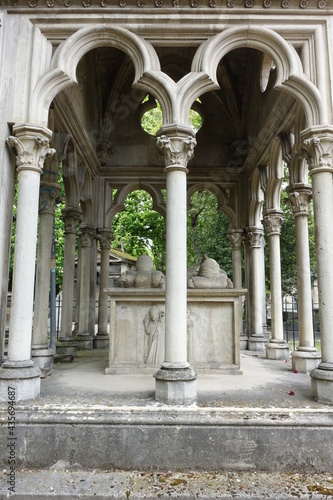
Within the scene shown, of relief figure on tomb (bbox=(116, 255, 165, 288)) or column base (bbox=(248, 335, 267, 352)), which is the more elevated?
relief figure on tomb (bbox=(116, 255, 165, 288))

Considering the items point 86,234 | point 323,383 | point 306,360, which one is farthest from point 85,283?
point 323,383

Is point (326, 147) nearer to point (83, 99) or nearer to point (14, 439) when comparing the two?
point (14, 439)

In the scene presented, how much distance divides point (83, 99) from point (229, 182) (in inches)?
188

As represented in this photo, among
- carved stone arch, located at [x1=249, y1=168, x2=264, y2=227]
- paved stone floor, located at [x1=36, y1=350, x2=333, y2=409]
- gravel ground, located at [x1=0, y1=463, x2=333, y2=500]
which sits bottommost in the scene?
gravel ground, located at [x1=0, y1=463, x2=333, y2=500]

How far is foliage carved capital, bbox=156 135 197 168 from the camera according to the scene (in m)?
5.55

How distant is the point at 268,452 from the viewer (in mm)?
4316

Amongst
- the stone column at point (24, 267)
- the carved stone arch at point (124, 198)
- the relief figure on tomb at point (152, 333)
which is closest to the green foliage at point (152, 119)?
the carved stone arch at point (124, 198)

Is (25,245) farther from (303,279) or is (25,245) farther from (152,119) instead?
(152,119)

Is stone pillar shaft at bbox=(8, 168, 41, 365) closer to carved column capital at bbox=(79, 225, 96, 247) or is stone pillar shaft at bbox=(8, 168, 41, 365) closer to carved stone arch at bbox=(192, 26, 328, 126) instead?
carved stone arch at bbox=(192, 26, 328, 126)

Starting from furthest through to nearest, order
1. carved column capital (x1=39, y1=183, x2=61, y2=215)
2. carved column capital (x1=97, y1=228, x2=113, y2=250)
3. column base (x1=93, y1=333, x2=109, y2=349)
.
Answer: carved column capital (x1=97, y1=228, x2=113, y2=250) < column base (x1=93, y1=333, x2=109, y2=349) < carved column capital (x1=39, y1=183, x2=61, y2=215)

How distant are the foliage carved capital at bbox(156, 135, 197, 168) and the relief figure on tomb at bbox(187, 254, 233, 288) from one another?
2354mm

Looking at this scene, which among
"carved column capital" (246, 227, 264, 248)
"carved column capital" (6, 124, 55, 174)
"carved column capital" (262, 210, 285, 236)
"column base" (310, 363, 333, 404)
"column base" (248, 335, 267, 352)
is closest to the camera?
"column base" (310, 363, 333, 404)

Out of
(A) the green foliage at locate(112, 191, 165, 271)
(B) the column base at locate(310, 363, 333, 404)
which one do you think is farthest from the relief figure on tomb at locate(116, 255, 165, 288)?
(A) the green foliage at locate(112, 191, 165, 271)

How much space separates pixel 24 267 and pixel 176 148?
2.64 meters
